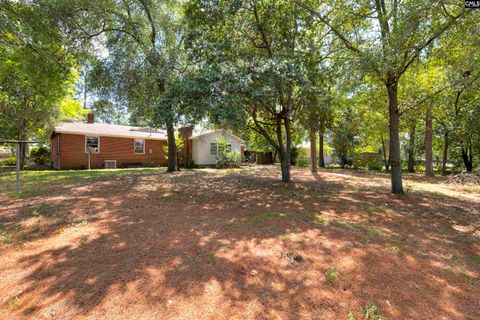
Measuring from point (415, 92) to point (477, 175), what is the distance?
5.08m

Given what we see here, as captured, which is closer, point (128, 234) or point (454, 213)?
point (128, 234)

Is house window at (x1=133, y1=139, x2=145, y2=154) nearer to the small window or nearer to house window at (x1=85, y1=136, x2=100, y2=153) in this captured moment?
house window at (x1=85, y1=136, x2=100, y2=153)

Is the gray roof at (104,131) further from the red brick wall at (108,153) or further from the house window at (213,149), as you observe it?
the house window at (213,149)

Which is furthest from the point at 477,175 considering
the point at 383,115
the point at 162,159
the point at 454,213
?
the point at 162,159

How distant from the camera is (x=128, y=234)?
13.0ft

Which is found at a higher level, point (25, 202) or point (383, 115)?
point (383, 115)

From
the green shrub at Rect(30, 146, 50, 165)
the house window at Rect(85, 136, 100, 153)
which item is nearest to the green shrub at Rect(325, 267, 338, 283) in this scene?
the house window at Rect(85, 136, 100, 153)

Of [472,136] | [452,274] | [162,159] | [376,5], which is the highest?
[376,5]

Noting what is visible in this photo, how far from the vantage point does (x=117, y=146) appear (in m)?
17.2

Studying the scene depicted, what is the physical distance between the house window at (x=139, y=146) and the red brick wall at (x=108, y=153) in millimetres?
231

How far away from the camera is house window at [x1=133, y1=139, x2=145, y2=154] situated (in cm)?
1814

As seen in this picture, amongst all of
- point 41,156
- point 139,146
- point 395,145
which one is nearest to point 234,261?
point 395,145

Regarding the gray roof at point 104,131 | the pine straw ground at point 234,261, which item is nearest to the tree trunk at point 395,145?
the pine straw ground at point 234,261

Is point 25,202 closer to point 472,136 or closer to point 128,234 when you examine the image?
point 128,234
